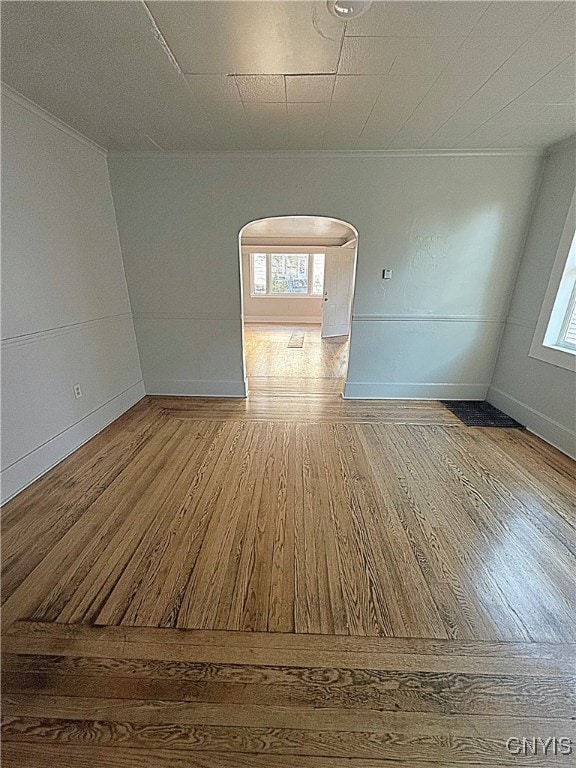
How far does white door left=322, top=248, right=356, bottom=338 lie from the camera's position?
291 inches

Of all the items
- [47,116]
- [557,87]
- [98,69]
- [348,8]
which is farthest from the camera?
[47,116]

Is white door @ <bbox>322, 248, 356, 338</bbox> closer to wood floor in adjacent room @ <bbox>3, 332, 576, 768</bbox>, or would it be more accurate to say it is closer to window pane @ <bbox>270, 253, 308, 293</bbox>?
window pane @ <bbox>270, 253, 308, 293</bbox>

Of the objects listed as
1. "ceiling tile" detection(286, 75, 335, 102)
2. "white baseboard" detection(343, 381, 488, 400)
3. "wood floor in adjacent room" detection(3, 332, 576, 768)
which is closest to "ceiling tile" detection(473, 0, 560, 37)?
"ceiling tile" detection(286, 75, 335, 102)

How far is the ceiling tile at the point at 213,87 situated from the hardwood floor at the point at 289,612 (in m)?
2.56

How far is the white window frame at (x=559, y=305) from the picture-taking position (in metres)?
2.82

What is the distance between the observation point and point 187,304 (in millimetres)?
3707

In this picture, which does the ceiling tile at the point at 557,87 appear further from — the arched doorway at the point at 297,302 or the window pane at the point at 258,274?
the window pane at the point at 258,274

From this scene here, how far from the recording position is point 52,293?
254 centimetres

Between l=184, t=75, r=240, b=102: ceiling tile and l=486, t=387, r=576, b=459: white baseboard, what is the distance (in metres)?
3.61

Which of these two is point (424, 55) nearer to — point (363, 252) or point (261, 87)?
point (261, 87)

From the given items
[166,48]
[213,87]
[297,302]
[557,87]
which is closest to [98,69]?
[166,48]

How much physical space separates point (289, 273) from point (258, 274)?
2.98 feet

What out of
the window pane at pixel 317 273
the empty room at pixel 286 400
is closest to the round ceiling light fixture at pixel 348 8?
the empty room at pixel 286 400

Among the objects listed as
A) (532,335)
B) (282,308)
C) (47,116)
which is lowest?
(282,308)
